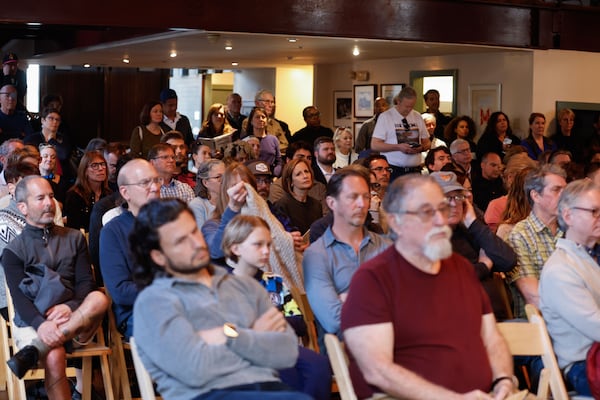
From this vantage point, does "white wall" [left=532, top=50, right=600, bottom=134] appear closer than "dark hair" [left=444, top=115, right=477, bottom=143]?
Yes

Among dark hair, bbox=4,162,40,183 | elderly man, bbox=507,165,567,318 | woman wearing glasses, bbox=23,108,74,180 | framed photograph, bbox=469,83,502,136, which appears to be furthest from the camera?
framed photograph, bbox=469,83,502,136

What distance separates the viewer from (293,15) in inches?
371

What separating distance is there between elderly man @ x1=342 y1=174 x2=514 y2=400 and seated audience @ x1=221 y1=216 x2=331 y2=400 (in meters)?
0.28

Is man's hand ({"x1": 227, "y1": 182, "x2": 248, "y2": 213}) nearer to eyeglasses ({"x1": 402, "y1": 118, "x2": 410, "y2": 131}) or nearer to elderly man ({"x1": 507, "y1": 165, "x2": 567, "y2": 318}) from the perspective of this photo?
elderly man ({"x1": 507, "y1": 165, "x2": 567, "y2": 318})

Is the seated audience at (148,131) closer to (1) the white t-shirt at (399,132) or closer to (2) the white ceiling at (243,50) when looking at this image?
(2) the white ceiling at (243,50)

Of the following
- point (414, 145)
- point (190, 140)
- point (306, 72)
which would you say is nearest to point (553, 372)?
point (414, 145)

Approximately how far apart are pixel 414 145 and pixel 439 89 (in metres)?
3.40

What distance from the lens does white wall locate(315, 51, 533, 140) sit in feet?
36.7

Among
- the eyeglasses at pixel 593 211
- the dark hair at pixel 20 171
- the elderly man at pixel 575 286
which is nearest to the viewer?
the elderly man at pixel 575 286

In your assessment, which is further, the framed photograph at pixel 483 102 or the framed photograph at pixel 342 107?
the framed photograph at pixel 342 107

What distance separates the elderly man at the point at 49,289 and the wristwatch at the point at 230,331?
5.20 feet

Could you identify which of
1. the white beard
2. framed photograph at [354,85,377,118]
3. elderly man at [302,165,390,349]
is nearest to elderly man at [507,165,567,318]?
elderly man at [302,165,390,349]

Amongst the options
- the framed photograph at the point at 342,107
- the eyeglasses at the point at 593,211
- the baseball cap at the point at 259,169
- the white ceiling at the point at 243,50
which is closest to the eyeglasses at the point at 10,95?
the white ceiling at the point at 243,50

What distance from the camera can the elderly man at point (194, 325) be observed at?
3.46 metres
